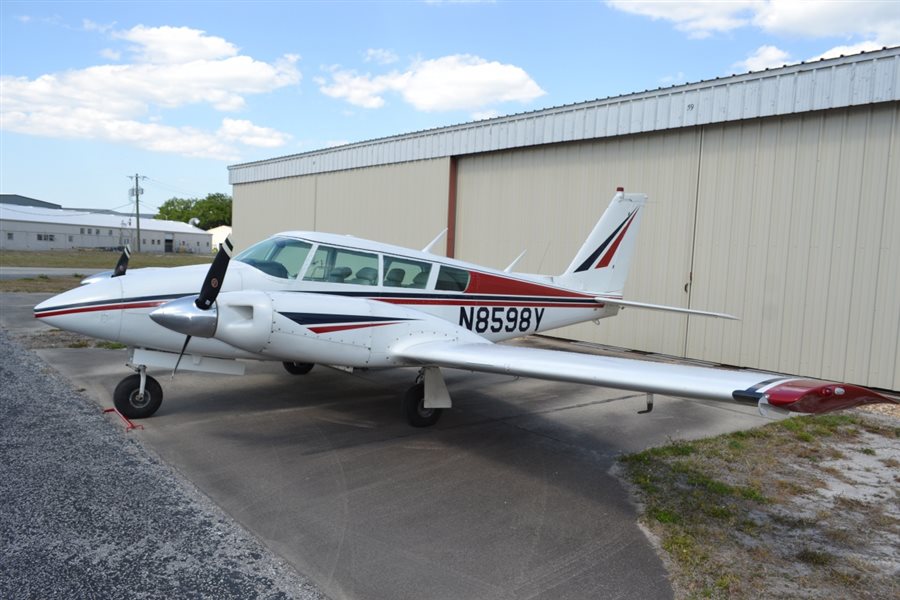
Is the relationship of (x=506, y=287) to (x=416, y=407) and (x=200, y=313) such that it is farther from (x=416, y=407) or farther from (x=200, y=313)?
(x=200, y=313)

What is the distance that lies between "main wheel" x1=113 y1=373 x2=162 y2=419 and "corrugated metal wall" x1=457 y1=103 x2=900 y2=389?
941 centimetres

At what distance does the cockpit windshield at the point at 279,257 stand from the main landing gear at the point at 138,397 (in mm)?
1801

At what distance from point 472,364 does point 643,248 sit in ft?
25.8

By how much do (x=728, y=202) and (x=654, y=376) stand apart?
26.6ft

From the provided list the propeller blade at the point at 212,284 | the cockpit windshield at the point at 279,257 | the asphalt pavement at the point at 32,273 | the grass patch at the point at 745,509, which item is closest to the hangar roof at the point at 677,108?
the grass patch at the point at 745,509

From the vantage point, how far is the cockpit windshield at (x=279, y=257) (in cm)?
724

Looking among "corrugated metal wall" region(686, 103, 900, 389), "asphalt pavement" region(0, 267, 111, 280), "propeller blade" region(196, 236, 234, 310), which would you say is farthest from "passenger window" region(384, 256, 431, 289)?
"asphalt pavement" region(0, 267, 111, 280)

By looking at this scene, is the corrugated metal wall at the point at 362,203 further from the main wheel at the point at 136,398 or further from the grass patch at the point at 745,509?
the grass patch at the point at 745,509

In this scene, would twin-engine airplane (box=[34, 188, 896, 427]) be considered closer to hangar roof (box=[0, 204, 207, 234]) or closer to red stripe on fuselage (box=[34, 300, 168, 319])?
red stripe on fuselage (box=[34, 300, 168, 319])

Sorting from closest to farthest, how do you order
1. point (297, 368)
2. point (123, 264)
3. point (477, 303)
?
1. point (123, 264)
2. point (477, 303)
3. point (297, 368)

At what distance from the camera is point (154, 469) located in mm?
5512

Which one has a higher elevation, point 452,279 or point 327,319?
point 452,279

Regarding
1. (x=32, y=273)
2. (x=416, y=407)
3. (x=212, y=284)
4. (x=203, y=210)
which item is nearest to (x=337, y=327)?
(x=212, y=284)

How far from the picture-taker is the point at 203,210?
105 meters
